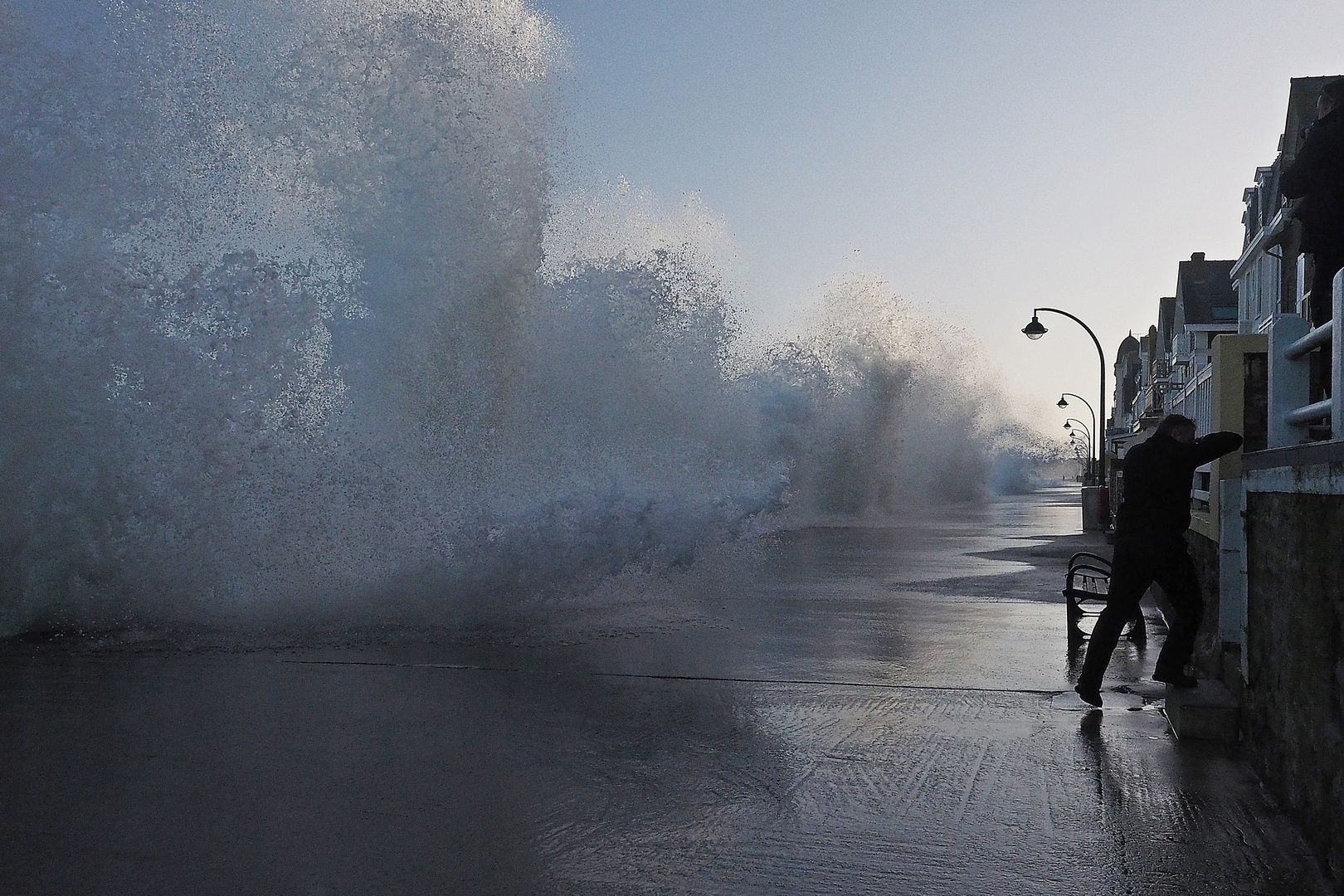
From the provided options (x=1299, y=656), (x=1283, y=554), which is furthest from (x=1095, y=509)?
(x=1299, y=656)

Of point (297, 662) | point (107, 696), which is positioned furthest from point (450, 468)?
→ point (107, 696)

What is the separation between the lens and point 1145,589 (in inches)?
252

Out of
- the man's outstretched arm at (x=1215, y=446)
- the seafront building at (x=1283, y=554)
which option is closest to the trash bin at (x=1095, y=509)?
the seafront building at (x=1283, y=554)

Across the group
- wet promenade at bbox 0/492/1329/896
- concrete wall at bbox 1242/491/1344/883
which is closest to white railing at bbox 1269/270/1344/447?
concrete wall at bbox 1242/491/1344/883

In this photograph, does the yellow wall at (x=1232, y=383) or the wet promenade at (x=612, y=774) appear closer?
the wet promenade at (x=612, y=774)

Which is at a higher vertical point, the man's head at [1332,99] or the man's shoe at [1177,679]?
the man's head at [1332,99]

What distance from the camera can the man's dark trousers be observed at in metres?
6.19

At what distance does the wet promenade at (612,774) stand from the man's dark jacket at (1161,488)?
1000 millimetres

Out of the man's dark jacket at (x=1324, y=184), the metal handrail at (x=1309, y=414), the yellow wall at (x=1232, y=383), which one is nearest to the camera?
the metal handrail at (x=1309, y=414)

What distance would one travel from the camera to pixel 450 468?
15516 millimetres

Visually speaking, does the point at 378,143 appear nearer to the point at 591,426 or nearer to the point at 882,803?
the point at 591,426

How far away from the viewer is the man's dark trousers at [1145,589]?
20.3 feet

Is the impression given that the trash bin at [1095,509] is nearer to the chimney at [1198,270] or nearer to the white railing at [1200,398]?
the white railing at [1200,398]

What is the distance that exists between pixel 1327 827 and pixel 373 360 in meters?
13.9
